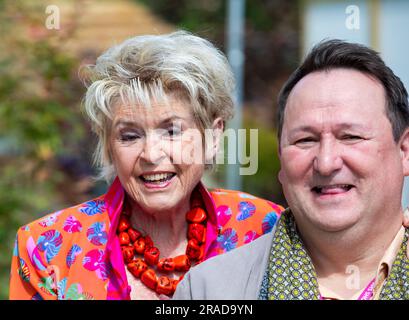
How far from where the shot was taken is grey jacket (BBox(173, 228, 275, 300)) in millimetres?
2055

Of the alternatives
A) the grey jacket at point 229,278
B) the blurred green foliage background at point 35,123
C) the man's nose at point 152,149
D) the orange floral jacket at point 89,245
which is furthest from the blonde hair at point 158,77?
the blurred green foliage background at point 35,123

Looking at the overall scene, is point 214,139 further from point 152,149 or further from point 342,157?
point 342,157

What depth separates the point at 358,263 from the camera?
210 centimetres

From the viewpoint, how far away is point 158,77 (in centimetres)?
249

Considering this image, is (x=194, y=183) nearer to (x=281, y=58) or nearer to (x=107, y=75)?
(x=107, y=75)

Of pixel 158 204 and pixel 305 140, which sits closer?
pixel 305 140

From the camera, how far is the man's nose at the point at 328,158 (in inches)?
78.4

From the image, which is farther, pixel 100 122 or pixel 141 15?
pixel 141 15

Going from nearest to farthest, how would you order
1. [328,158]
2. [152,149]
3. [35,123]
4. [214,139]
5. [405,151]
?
[328,158], [405,151], [152,149], [214,139], [35,123]

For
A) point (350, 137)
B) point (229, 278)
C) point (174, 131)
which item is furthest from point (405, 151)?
point (174, 131)

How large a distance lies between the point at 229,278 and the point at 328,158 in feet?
1.42
